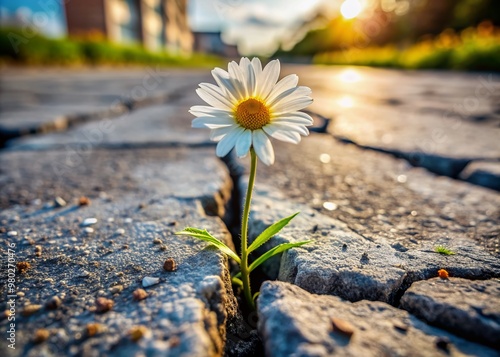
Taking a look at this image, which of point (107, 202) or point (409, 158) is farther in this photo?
point (409, 158)

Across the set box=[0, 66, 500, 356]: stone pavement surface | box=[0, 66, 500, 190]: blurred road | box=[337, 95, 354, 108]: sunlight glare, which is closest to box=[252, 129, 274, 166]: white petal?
box=[0, 66, 500, 356]: stone pavement surface

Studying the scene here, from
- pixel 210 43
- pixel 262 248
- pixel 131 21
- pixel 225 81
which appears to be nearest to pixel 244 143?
pixel 225 81

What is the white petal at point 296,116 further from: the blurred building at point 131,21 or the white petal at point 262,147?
the blurred building at point 131,21

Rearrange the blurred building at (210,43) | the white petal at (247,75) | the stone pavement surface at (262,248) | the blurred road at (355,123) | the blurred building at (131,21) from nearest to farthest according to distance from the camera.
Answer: the stone pavement surface at (262,248) < the white petal at (247,75) < the blurred road at (355,123) < the blurred building at (131,21) < the blurred building at (210,43)

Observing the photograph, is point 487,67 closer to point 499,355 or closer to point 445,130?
point 445,130

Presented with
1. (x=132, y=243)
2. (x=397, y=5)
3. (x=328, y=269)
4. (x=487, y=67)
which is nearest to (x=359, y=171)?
(x=328, y=269)

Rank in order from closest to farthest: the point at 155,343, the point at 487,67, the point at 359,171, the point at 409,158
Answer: the point at 155,343 < the point at 359,171 < the point at 409,158 < the point at 487,67

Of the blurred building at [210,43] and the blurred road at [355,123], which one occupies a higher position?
the blurred building at [210,43]

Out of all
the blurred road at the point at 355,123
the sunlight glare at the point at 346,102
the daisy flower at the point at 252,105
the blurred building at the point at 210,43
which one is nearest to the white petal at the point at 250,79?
the daisy flower at the point at 252,105
